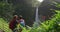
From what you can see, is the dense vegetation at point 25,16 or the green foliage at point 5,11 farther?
the green foliage at point 5,11

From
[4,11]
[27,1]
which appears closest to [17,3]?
[27,1]

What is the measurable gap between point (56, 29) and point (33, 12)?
2743 centimetres

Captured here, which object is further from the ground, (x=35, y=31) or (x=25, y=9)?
(x=35, y=31)

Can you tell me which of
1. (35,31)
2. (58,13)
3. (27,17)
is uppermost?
(58,13)

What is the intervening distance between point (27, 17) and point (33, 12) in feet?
3.61

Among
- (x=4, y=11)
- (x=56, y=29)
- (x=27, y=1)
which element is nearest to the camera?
(x=56, y=29)

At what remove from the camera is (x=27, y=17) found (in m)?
30.1

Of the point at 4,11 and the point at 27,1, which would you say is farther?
the point at 27,1

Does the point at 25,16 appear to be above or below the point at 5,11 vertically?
below

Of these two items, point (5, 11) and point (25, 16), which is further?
point (25, 16)

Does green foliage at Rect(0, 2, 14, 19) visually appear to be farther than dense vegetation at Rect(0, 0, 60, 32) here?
Yes

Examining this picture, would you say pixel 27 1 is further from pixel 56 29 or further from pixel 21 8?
pixel 56 29

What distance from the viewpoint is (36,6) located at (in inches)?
1256

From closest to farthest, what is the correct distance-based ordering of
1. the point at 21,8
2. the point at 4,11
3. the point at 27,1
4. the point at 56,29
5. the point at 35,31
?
the point at 56,29
the point at 35,31
the point at 4,11
the point at 21,8
the point at 27,1
